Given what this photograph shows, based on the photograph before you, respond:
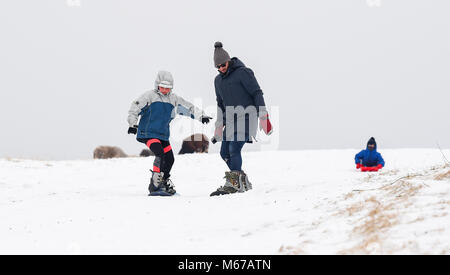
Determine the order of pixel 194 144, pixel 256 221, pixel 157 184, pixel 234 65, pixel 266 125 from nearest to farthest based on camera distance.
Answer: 1. pixel 256 221
2. pixel 266 125
3. pixel 234 65
4. pixel 157 184
5. pixel 194 144

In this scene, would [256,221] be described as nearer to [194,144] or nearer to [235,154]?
[235,154]

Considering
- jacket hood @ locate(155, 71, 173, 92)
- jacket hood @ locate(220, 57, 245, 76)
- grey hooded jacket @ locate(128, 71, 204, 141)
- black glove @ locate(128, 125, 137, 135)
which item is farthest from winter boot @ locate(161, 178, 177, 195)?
jacket hood @ locate(220, 57, 245, 76)

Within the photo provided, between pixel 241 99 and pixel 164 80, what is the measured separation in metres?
1.40

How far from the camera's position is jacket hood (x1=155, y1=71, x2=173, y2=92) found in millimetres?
7398

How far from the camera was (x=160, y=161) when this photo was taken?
24.0 ft

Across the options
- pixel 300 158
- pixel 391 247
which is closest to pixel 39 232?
pixel 391 247

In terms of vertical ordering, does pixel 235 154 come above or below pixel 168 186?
above

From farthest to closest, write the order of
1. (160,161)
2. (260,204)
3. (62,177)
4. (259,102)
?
(62,177), (160,161), (259,102), (260,204)

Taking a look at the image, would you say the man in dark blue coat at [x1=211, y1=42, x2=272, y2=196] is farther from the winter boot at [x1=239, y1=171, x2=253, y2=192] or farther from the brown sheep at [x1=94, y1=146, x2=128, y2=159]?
the brown sheep at [x1=94, y1=146, x2=128, y2=159]

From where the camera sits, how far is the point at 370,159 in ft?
38.5

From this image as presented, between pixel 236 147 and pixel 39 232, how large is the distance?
128 inches

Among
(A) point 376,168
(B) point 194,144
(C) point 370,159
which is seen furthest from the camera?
(B) point 194,144

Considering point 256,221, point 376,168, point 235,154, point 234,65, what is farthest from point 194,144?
point 256,221
